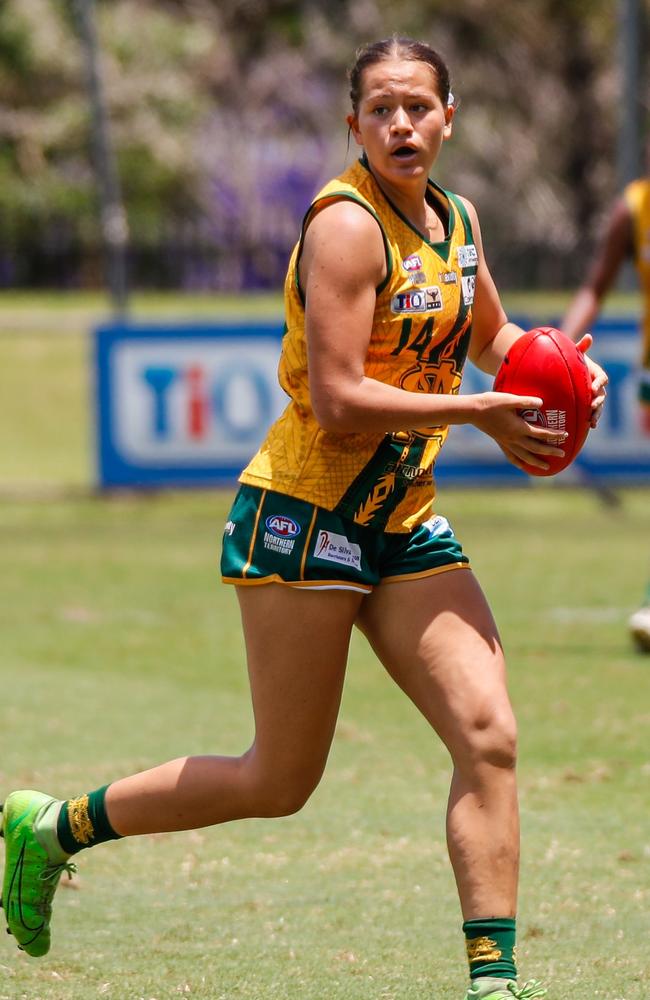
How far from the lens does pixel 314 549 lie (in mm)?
4109

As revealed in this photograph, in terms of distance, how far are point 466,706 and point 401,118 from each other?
1.36 meters

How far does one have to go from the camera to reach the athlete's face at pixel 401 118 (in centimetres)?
405

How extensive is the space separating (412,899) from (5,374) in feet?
58.5

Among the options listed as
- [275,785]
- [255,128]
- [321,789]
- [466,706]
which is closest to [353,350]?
[466,706]

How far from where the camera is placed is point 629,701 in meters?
7.74

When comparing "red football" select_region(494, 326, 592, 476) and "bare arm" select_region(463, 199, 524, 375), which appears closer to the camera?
"red football" select_region(494, 326, 592, 476)

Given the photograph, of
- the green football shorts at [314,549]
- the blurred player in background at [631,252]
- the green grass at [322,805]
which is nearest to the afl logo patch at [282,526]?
the green football shorts at [314,549]

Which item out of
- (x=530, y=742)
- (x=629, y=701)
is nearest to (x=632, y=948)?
(x=530, y=742)

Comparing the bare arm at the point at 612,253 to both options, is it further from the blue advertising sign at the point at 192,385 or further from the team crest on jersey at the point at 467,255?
the blue advertising sign at the point at 192,385

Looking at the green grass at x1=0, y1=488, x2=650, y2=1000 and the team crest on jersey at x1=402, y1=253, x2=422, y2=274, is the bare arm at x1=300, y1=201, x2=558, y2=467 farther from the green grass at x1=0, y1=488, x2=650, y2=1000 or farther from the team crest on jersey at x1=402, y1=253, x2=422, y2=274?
the green grass at x1=0, y1=488, x2=650, y2=1000

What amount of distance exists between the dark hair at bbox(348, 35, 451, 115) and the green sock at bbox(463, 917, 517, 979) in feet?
6.29

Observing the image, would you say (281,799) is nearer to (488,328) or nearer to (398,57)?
(488,328)

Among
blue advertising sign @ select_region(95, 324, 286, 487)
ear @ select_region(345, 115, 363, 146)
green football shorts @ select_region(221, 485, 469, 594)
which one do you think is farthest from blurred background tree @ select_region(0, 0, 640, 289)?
green football shorts @ select_region(221, 485, 469, 594)

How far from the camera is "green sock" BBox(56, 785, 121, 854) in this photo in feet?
14.5
